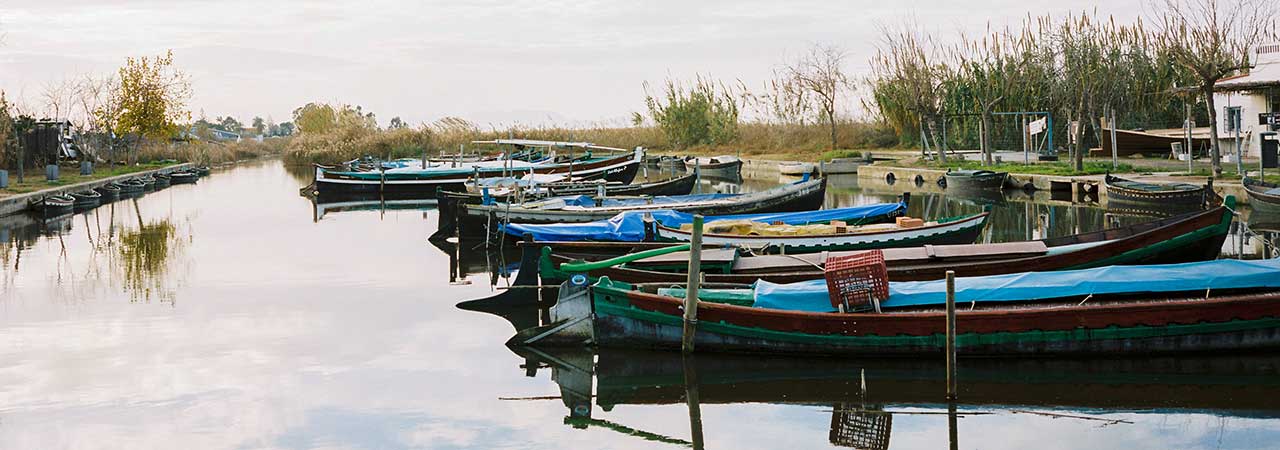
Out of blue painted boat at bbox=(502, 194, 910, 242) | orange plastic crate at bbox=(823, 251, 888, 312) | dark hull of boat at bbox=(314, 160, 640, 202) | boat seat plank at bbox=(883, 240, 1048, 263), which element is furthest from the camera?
dark hull of boat at bbox=(314, 160, 640, 202)

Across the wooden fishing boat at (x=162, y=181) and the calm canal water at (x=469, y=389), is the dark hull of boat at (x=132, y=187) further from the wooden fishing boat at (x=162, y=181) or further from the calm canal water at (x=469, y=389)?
the calm canal water at (x=469, y=389)

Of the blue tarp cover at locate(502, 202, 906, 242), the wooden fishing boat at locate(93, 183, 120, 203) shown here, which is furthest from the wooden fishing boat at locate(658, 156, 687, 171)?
the blue tarp cover at locate(502, 202, 906, 242)

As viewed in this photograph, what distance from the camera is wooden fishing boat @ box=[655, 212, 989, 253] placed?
1634 centimetres

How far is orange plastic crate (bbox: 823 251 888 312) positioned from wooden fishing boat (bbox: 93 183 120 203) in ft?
106

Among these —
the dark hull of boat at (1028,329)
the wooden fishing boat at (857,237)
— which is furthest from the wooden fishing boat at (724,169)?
the dark hull of boat at (1028,329)

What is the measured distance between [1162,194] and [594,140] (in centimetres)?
4673

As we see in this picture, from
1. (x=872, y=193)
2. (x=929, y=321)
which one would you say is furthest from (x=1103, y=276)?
(x=872, y=193)

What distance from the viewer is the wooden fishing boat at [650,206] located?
2173 centimetres

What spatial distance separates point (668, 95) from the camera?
6456 centimetres

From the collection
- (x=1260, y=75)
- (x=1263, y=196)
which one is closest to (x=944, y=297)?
(x=1263, y=196)

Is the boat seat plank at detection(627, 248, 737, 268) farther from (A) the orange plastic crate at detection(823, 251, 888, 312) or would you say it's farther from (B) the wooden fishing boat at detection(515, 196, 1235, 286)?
(A) the orange plastic crate at detection(823, 251, 888, 312)

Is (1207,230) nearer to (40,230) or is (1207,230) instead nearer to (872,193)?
(872,193)

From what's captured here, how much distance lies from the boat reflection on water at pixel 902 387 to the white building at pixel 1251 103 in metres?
21.1

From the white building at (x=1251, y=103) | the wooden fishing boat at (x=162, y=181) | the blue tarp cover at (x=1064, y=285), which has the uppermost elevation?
the white building at (x=1251, y=103)
